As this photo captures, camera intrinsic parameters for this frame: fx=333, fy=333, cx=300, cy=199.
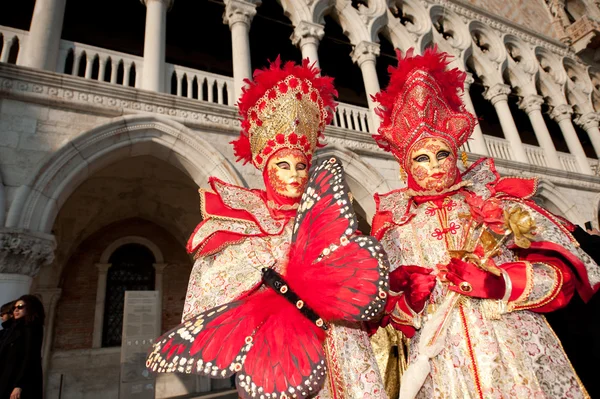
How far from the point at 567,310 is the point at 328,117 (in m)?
1.69

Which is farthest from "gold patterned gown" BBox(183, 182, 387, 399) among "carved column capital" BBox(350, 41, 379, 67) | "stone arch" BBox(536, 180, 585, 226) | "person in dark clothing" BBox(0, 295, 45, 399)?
"stone arch" BBox(536, 180, 585, 226)

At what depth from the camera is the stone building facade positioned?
12.3 feet

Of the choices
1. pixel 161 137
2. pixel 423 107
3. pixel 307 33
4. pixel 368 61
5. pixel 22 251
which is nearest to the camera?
pixel 423 107

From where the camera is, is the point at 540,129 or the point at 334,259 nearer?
the point at 334,259

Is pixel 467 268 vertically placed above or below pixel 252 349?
above

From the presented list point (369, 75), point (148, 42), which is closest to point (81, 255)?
point (148, 42)

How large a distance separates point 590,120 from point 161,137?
11.7 meters

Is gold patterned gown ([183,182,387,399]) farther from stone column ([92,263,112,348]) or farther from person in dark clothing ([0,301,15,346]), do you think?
stone column ([92,263,112,348])

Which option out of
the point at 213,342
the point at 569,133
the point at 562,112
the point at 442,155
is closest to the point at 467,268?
the point at 442,155

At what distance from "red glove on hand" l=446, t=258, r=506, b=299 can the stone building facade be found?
3362mm

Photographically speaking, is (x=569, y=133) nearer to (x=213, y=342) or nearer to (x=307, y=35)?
(x=307, y=35)

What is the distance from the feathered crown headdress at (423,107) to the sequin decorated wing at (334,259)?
761mm

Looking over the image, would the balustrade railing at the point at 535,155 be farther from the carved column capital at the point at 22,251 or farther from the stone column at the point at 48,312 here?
the stone column at the point at 48,312

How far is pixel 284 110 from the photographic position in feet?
5.76
